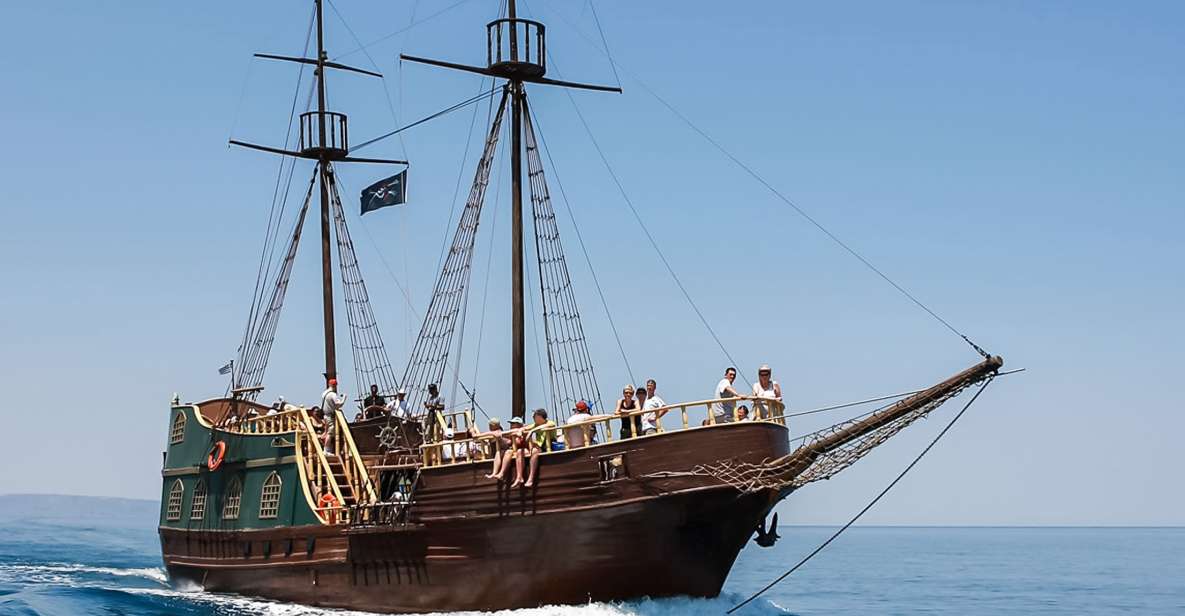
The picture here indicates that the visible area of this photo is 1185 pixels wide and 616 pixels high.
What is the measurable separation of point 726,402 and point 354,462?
30.7 ft

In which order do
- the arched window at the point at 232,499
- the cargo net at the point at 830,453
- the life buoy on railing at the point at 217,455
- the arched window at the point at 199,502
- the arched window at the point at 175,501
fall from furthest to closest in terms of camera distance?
the arched window at the point at 175,501, the arched window at the point at 199,502, the life buoy on railing at the point at 217,455, the arched window at the point at 232,499, the cargo net at the point at 830,453

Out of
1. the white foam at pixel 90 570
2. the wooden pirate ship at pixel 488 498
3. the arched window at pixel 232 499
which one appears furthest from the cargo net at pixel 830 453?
the white foam at pixel 90 570

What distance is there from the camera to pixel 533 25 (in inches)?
1102

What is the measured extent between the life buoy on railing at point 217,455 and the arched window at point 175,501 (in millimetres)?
3018

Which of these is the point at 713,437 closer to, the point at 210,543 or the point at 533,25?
the point at 533,25

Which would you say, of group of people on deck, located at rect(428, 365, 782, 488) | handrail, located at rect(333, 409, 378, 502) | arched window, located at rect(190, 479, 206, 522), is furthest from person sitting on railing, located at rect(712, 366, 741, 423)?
arched window, located at rect(190, 479, 206, 522)

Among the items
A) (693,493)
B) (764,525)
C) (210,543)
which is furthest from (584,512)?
(210,543)

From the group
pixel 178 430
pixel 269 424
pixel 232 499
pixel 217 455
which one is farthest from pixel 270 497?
pixel 178 430

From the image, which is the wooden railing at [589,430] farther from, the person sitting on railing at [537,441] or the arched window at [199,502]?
the arched window at [199,502]

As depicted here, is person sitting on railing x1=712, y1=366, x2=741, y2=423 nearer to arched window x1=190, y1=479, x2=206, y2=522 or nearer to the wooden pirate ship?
the wooden pirate ship

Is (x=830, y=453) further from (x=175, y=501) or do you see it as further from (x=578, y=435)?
(x=175, y=501)

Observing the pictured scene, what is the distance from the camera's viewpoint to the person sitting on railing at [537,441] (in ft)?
74.2

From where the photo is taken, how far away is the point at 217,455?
101 feet

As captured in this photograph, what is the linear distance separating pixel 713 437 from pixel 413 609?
6.89 metres
